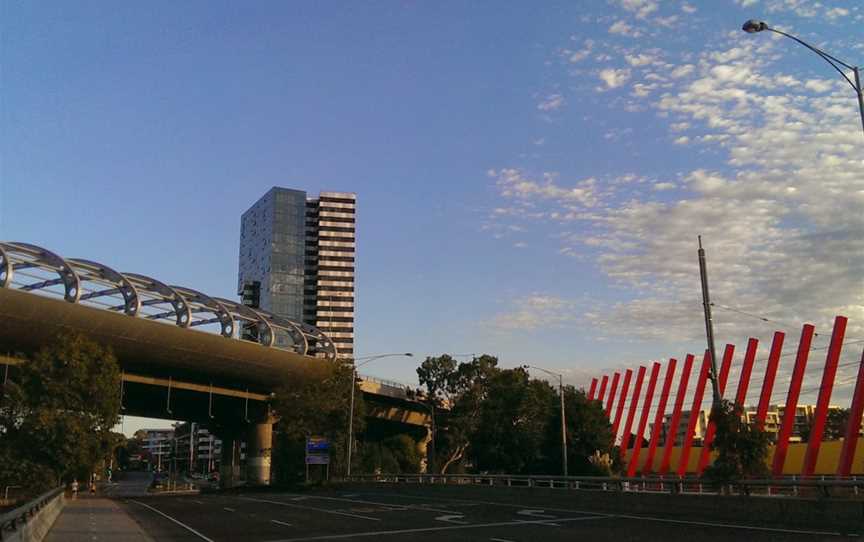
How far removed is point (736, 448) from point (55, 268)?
46866 mm

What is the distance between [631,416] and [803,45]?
73331 millimetres

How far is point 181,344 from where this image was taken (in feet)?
212

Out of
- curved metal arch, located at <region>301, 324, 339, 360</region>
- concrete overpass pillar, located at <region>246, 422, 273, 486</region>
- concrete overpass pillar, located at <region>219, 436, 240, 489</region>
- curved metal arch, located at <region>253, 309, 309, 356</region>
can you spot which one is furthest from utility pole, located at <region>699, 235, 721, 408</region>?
concrete overpass pillar, located at <region>219, 436, 240, 489</region>

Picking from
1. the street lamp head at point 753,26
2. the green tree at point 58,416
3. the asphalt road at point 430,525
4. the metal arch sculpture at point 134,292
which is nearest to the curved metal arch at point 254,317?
the metal arch sculpture at point 134,292

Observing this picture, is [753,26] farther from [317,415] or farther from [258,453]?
[258,453]

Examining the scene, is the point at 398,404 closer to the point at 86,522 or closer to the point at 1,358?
the point at 1,358

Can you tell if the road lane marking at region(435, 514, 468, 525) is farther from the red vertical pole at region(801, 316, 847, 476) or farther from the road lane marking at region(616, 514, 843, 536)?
the red vertical pole at region(801, 316, 847, 476)

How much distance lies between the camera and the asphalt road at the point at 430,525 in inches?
792

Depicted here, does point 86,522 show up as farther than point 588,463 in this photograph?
No

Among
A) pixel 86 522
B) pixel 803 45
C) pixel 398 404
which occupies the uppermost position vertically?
pixel 803 45

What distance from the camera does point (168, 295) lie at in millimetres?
61812

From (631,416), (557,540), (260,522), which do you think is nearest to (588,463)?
(631,416)

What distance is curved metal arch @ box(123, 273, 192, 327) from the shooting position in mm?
60406

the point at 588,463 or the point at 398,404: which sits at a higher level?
the point at 398,404
